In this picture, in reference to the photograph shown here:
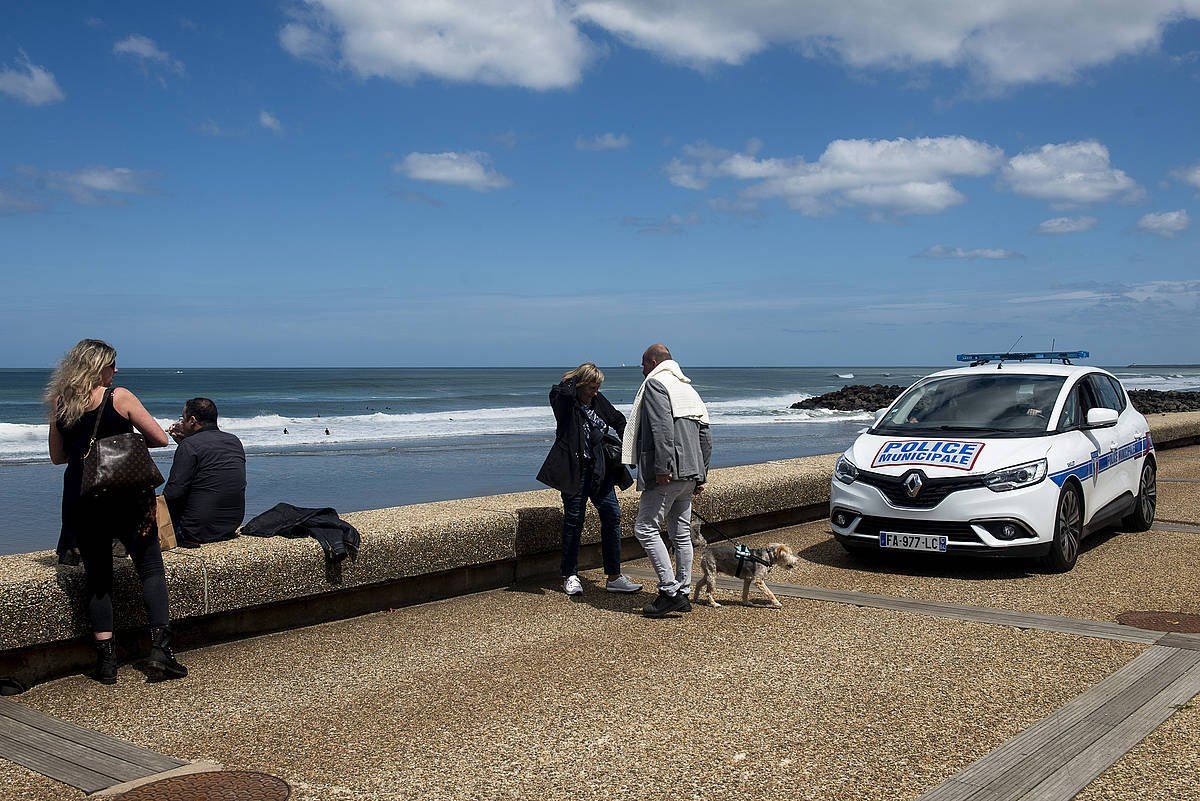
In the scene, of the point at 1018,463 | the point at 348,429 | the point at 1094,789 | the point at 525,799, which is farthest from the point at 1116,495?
the point at 348,429

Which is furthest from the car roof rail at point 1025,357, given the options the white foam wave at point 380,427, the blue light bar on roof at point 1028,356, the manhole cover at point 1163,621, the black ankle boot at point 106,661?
the white foam wave at point 380,427

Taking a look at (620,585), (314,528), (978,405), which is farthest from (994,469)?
(314,528)

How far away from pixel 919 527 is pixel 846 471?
795mm

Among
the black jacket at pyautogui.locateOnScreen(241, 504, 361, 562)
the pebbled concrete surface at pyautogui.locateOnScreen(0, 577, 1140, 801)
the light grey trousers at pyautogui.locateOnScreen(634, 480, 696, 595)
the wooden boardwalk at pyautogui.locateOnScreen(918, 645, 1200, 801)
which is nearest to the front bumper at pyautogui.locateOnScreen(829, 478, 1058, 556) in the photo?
the pebbled concrete surface at pyautogui.locateOnScreen(0, 577, 1140, 801)

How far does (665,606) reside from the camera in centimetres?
653

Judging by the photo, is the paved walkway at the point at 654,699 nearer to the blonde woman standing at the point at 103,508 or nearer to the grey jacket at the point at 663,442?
the blonde woman standing at the point at 103,508

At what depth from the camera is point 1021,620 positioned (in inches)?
247

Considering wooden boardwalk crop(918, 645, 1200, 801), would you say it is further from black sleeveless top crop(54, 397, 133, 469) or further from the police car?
black sleeveless top crop(54, 397, 133, 469)

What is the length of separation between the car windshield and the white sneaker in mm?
2927

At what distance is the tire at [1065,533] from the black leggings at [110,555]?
609 cm

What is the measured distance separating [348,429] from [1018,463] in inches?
1171

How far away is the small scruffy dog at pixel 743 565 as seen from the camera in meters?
6.71

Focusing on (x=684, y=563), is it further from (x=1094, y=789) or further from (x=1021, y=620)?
(x=1094, y=789)

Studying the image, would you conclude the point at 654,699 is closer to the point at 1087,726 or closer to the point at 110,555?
the point at 1087,726
